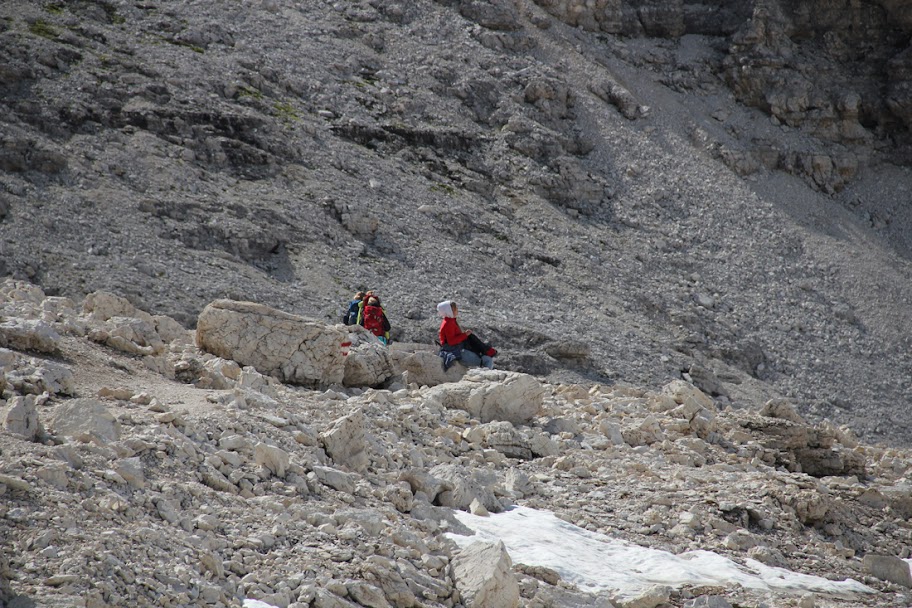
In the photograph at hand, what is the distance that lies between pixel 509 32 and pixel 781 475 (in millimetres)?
31180

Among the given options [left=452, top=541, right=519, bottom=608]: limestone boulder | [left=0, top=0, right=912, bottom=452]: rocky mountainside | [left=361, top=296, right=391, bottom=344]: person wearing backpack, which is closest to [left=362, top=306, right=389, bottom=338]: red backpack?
[left=361, top=296, right=391, bottom=344]: person wearing backpack

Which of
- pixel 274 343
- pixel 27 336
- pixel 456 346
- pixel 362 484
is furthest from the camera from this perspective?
pixel 456 346

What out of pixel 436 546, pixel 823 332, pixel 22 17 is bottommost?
pixel 823 332

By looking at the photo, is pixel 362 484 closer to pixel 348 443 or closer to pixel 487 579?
pixel 348 443

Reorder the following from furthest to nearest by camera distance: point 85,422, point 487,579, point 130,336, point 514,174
→ 1. point 514,174
2. point 130,336
3. point 85,422
4. point 487,579

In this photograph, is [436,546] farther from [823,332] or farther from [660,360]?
[823,332]

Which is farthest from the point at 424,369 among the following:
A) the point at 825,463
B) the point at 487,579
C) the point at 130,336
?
the point at 487,579

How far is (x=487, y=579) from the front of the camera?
669 cm

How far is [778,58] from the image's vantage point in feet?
138

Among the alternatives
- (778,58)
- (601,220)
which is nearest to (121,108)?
(601,220)

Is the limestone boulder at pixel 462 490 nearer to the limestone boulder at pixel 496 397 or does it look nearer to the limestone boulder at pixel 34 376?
the limestone boulder at pixel 496 397

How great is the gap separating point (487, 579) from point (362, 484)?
1.98 meters

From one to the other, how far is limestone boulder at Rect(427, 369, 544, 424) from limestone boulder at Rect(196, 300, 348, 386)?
1550mm

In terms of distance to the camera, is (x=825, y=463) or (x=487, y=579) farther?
(x=825, y=463)
